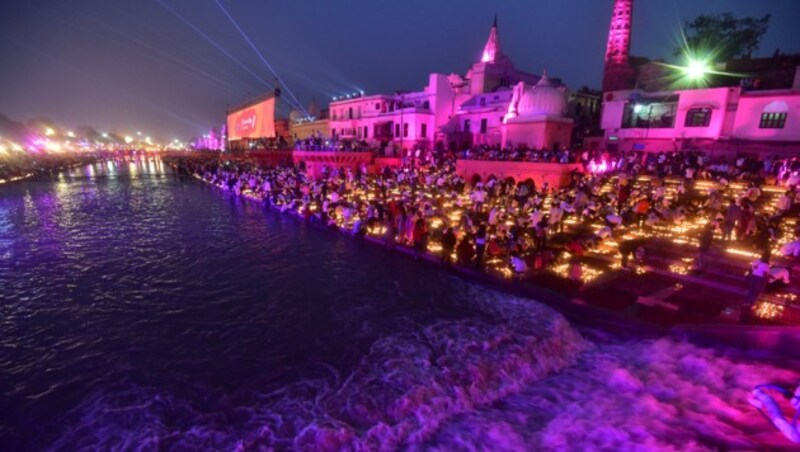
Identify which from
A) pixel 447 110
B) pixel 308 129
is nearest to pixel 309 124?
pixel 308 129

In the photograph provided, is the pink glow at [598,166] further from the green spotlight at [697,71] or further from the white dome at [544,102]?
the green spotlight at [697,71]

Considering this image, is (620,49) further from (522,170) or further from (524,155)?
(522,170)

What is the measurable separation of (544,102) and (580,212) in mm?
11522

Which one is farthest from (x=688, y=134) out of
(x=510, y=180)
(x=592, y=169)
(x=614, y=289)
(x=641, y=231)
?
(x=614, y=289)

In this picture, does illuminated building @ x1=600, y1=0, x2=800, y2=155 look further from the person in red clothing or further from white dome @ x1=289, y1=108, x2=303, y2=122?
white dome @ x1=289, y1=108, x2=303, y2=122

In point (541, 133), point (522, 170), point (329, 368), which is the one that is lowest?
point (329, 368)

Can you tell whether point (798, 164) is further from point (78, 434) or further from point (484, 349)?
point (78, 434)

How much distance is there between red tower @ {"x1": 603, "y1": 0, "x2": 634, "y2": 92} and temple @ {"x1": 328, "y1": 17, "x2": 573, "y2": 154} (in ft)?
18.5

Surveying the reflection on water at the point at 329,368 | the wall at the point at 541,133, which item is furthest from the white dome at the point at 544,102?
the reflection on water at the point at 329,368

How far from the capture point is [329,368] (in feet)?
23.1

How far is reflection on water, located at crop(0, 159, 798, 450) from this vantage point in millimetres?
5555

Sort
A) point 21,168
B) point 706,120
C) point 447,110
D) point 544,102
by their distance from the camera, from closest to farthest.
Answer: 1. point 544,102
2. point 706,120
3. point 447,110
4. point 21,168

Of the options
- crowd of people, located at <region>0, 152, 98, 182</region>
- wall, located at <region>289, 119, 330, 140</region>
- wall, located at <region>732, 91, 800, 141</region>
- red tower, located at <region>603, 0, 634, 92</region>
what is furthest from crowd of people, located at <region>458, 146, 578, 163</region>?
crowd of people, located at <region>0, 152, 98, 182</region>

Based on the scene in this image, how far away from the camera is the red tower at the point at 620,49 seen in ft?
116
